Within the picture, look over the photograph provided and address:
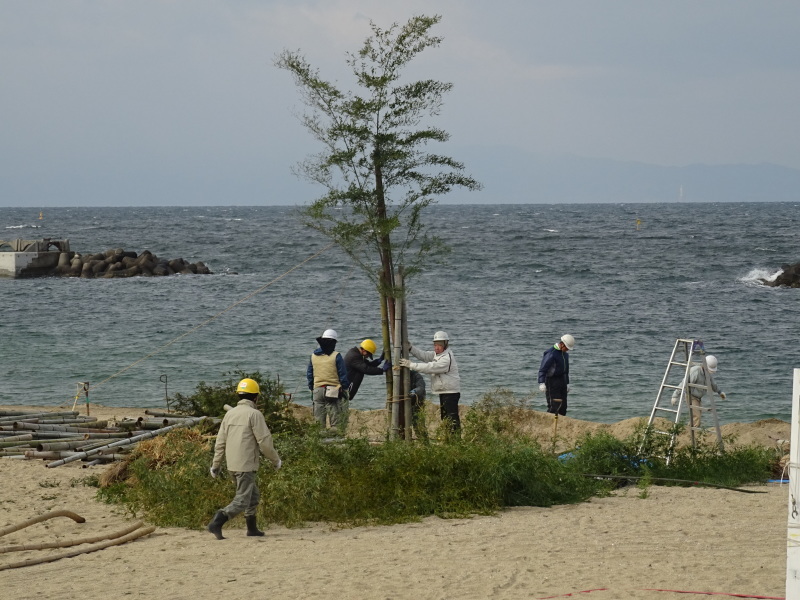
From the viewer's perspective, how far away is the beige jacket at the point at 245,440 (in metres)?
9.20

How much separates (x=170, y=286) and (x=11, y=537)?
40766 millimetres

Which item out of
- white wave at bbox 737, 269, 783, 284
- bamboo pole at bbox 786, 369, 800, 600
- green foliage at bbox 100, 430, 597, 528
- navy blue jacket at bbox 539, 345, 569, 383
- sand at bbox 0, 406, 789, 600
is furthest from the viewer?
white wave at bbox 737, 269, 783, 284

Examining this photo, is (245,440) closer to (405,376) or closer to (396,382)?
(396,382)

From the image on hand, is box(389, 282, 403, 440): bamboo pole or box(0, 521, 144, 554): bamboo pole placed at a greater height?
box(389, 282, 403, 440): bamboo pole

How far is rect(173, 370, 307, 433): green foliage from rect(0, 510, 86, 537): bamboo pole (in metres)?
2.63

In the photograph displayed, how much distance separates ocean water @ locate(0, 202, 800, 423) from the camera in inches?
908

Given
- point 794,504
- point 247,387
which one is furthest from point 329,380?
point 794,504

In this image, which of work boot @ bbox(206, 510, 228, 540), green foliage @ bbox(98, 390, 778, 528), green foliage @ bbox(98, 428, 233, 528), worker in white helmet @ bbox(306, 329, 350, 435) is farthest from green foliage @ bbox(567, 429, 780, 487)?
work boot @ bbox(206, 510, 228, 540)

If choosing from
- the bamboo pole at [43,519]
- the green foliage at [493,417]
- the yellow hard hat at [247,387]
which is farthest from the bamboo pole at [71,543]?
the green foliage at [493,417]

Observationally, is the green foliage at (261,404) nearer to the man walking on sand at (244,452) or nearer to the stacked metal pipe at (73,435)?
the stacked metal pipe at (73,435)

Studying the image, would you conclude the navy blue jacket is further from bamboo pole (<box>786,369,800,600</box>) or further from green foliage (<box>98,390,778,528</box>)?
bamboo pole (<box>786,369,800,600</box>)

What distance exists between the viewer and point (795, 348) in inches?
1128

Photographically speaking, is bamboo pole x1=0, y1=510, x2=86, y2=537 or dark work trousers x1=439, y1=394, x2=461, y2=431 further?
dark work trousers x1=439, y1=394, x2=461, y2=431

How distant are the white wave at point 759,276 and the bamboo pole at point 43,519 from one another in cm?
4557
